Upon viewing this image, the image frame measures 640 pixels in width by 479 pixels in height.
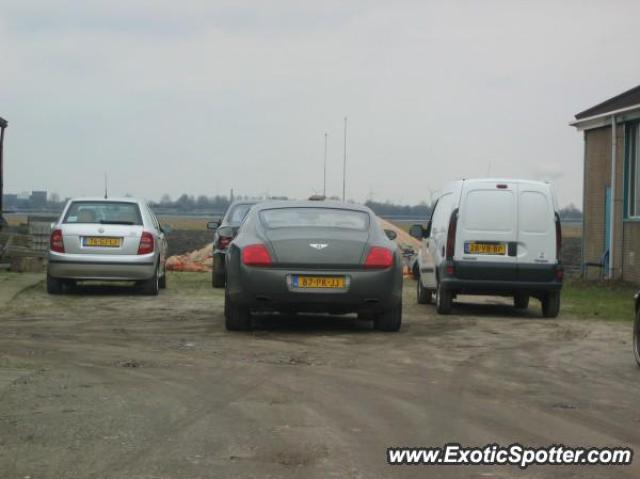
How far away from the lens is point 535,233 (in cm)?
1625

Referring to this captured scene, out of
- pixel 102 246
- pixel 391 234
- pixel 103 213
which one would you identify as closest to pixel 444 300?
pixel 391 234

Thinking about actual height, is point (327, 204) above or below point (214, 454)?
above

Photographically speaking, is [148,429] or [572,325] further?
[572,325]

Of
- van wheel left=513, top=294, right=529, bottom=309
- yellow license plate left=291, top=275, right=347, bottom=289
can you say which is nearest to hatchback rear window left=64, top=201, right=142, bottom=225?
van wheel left=513, top=294, right=529, bottom=309

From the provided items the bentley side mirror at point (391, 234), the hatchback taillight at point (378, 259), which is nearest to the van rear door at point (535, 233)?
the bentley side mirror at point (391, 234)

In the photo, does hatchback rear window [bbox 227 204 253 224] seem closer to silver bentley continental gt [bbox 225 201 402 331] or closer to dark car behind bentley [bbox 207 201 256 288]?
dark car behind bentley [bbox 207 201 256 288]

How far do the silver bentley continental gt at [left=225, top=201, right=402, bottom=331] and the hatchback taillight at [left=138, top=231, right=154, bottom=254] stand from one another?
6143 mm

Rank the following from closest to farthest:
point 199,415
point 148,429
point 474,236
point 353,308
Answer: point 148,429 → point 199,415 → point 353,308 → point 474,236

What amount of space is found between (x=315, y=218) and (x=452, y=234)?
340cm

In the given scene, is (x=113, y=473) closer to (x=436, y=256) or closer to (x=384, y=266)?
(x=384, y=266)

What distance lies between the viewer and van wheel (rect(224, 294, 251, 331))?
13.0 meters

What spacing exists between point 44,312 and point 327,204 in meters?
4.27

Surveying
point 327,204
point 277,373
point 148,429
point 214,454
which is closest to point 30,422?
point 148,429

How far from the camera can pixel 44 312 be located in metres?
15.6
